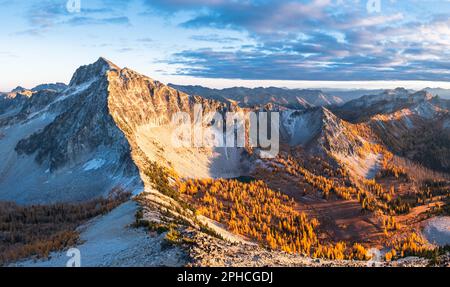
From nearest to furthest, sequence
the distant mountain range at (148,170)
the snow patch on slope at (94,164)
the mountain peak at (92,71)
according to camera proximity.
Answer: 1. the distant mountain range at (148,170)
2. the snow patch on slope at (94,164)
3. the mountain peak at (92,71)

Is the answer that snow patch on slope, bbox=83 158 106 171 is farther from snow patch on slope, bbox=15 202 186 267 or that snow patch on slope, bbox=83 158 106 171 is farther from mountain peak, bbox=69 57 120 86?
mountain peak, bbox=69 57 120 86

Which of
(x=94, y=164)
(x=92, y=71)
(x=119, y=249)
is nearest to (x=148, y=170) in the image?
(x=94, y=164)

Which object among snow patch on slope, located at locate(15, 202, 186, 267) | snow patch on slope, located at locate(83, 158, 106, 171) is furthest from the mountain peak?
snow patch on slope, located at locate(15, 202, 186, 267)

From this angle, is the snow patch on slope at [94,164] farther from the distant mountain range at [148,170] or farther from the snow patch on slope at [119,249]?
the snow patch on slope at [119,249]

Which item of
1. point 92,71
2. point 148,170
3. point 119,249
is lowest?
point 148,170

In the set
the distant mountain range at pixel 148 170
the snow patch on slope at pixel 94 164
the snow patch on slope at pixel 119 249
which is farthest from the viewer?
the snow patch on slope at pixel 94 164

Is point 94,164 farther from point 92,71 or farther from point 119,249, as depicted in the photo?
point 119,249

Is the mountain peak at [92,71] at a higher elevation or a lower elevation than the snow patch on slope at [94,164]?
higher

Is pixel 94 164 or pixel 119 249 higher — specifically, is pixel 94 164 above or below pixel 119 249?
below

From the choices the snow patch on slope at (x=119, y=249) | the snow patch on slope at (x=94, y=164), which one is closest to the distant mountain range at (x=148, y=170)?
the snow patch on slope at (x=94, y=164)
